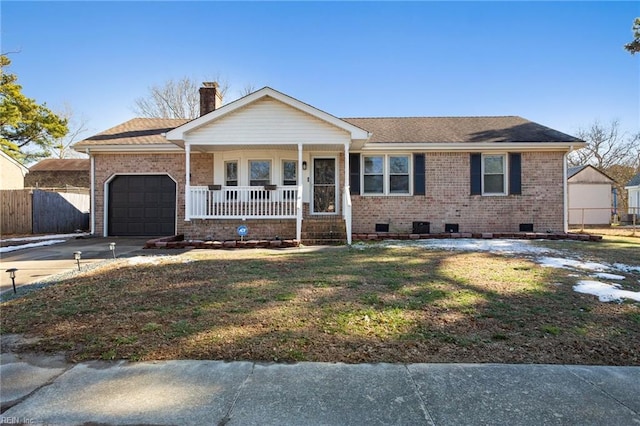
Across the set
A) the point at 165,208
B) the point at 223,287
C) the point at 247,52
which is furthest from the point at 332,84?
the point at 223,287

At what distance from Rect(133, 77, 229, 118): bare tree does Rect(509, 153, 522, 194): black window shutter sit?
1048 inches

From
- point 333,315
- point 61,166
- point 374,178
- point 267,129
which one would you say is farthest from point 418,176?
point 61,166

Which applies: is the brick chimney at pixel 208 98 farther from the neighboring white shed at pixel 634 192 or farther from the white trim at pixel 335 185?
the neighboring white shed at pixel 634 192

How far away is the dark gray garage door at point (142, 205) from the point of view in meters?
13.6

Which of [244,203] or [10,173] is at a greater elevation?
[10,173]

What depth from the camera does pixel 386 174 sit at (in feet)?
43.4

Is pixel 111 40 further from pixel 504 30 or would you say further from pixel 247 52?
pixel 504 30

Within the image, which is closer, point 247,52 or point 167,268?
point 167,268

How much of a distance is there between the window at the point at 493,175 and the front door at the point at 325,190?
553 cm

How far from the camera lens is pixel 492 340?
3514 mm

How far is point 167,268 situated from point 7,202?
13931 mm

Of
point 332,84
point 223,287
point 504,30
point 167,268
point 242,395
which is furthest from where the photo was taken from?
point 332,84

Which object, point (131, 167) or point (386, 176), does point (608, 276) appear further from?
point (131, 167)

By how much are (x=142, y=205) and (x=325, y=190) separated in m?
7.05
